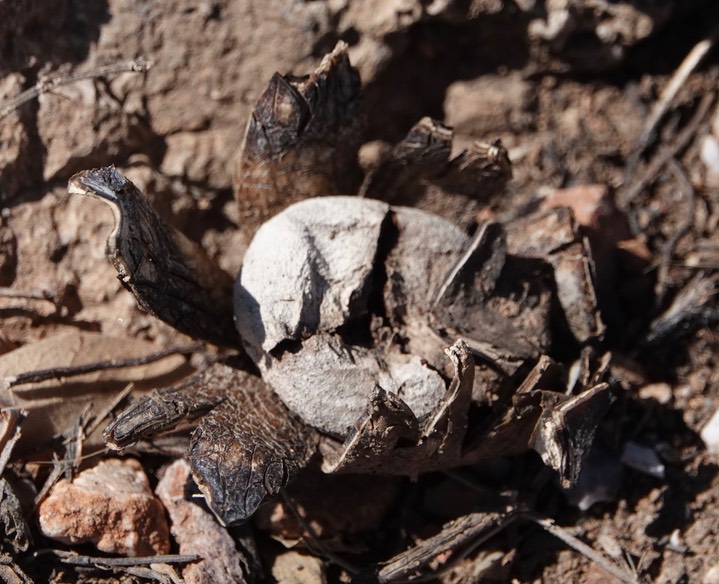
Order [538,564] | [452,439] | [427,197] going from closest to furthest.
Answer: [452,439]
[538,564]
[427,197]

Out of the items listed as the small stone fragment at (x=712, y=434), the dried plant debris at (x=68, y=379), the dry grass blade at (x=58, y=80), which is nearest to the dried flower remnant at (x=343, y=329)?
the dried plant debris at (x=68, y=379)

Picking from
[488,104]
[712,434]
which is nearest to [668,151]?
[488,104]

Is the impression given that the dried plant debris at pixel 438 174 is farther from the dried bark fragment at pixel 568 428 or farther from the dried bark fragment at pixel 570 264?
the dried bark fragment at pixel 568 428

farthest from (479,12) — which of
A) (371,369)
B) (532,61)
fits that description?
(371,369)

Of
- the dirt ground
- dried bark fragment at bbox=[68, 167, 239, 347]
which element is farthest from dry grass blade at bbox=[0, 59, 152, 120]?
dried bark fragment at bbox=[68, 167, 239, 347]

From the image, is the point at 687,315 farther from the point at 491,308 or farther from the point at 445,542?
the point at 445,542

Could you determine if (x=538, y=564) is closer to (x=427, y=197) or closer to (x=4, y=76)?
(x=427, y=197)

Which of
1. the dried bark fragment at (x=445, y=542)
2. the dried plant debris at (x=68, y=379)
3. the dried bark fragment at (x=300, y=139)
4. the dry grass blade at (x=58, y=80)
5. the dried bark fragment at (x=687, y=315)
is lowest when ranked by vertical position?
the dried bark fragment at (x=445, y=542)
